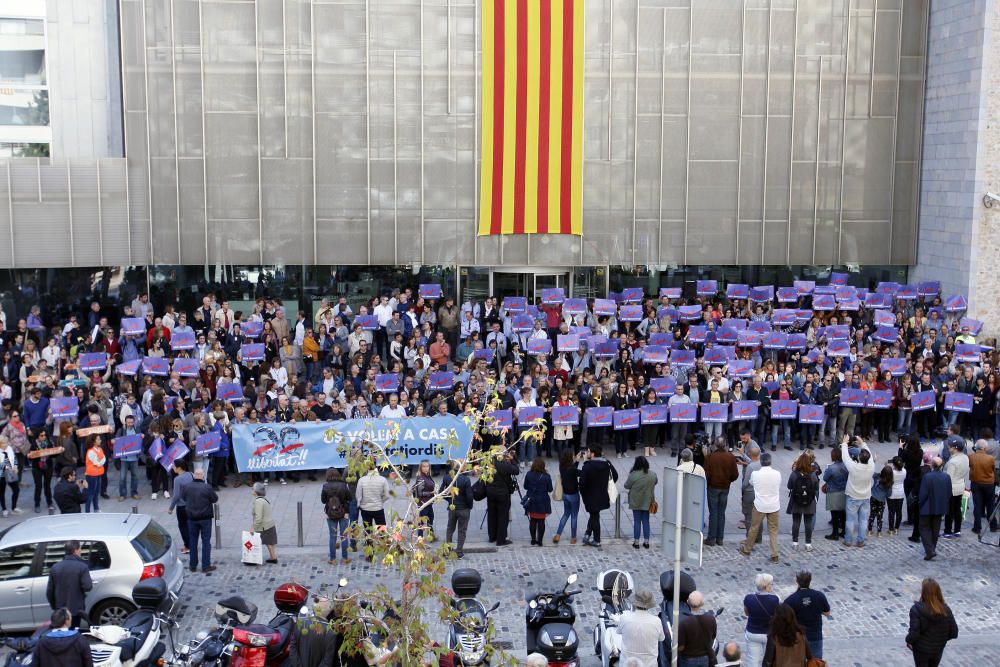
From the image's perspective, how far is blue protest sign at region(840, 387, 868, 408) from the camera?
22.5m

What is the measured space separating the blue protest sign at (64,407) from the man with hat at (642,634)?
40.7 ft

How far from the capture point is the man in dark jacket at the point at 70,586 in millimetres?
13539

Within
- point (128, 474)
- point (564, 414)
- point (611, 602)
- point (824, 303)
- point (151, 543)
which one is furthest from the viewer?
point (824, 303)

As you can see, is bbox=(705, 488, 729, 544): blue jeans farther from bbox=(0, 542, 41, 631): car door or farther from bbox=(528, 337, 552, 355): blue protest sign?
bbox=(0, 542, 41, 631): car door

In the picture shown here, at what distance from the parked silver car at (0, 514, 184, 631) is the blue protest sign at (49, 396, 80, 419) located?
6175mm

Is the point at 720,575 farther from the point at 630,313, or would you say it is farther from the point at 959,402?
the point at 630,313

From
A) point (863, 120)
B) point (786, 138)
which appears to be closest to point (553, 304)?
point (786, 138)

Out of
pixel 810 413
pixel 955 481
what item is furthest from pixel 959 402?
pixel 955 481

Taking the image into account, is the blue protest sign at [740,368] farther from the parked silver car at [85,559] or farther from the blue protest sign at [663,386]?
the parked silver car at [85,559]

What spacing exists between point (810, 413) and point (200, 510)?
11.9m

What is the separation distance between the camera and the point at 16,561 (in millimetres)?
14008

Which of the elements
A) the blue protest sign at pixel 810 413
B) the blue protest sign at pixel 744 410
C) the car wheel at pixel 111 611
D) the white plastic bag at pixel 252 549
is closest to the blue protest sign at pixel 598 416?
the blue protest sign at pixel 744 410

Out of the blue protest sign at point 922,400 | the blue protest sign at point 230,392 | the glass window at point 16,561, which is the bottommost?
the glass window at point 16,561

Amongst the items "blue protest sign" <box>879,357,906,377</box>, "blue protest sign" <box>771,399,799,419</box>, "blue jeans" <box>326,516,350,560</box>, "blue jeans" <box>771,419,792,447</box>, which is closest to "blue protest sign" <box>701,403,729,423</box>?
"blue protest sign" <box>771,399,799,419</box>
